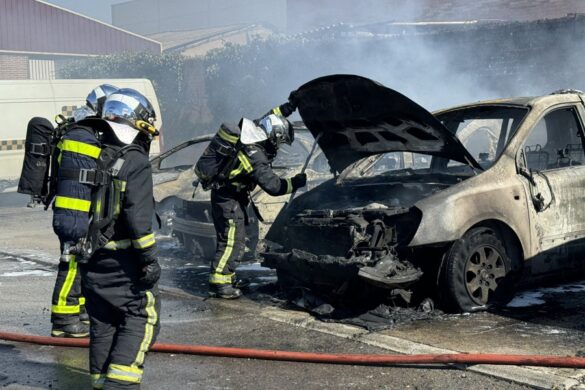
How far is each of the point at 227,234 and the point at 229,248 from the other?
0.45ft

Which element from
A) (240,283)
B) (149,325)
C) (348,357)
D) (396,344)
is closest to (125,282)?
(149,325)

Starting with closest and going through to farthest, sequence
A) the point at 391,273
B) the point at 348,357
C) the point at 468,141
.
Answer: the point at 348,357 → the point at 391,273 → the point at 468,141

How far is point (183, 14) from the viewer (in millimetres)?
52031

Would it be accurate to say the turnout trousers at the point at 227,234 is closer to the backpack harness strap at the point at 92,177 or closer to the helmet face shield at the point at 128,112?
the helmet face shield at the point at 128,112

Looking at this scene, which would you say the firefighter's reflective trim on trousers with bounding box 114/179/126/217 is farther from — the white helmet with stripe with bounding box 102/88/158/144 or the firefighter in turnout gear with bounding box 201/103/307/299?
the firefighter in turnout gear with bounding box 201/103/307/299

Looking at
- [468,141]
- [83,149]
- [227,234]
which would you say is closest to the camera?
[83,149]

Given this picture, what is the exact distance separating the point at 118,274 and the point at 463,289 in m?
3.02

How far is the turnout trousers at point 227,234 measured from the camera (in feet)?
24.6

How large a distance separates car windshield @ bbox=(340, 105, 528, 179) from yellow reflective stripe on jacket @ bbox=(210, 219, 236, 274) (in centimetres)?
114

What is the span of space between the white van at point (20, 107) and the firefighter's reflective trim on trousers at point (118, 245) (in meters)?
14.1

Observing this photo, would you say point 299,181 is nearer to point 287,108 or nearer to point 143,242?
point 287,108

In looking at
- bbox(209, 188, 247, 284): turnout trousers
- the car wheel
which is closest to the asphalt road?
the car wheel

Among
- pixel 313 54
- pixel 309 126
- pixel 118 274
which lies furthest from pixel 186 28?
pixel 118 274

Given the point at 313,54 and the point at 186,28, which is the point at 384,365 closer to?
the point at 313,54
